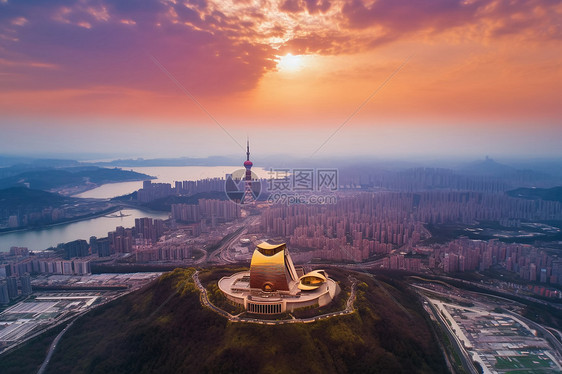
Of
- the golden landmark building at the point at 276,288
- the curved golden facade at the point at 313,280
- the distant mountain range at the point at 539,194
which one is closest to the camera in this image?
the golden landmark building at the point at 276,288

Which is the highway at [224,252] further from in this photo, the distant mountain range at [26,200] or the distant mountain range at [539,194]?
the distant mountain range at [539,194]

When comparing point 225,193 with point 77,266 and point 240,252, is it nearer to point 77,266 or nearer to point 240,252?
point 240,252

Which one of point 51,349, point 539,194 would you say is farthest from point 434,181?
point 51,349

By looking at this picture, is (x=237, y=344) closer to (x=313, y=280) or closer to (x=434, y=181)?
(x=313, y=280)

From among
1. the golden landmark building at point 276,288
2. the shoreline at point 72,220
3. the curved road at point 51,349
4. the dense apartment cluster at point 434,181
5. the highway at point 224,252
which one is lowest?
the curved road at point 51,349

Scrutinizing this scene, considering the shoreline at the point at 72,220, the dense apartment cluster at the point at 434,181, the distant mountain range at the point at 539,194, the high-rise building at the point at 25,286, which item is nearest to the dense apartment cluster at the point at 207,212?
the shoreline at the point at 72,220

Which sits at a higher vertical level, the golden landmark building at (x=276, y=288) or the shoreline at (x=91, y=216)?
the golden landmark building at (x=276, y=288)
